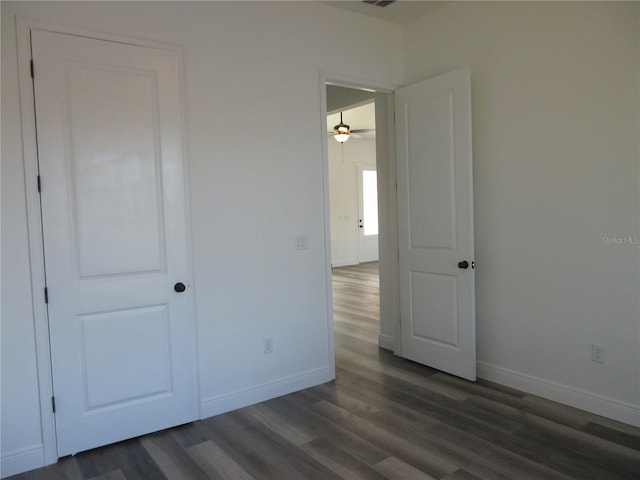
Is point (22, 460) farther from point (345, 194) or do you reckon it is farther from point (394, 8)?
point (345, 194)

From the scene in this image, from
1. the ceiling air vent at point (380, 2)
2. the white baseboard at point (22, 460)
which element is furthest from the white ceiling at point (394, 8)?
the white baseboard at point (22, 460)

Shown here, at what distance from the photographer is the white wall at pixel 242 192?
2.54 metres

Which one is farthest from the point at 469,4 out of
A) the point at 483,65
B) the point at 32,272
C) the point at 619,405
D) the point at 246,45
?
the point at 32,272

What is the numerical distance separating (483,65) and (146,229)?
279 cm

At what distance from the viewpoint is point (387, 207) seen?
4414 mm

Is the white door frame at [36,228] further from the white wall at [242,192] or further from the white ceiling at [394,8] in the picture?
the white ceiling at [394,8]

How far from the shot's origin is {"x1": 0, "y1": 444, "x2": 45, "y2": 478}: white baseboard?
2.50 metres

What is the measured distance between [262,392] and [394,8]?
10.6 ft

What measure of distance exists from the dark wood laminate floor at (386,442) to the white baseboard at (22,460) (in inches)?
1.8

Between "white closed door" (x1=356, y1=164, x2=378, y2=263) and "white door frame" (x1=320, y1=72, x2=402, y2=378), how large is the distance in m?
6.91

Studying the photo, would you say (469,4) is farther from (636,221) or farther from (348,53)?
(636,221)

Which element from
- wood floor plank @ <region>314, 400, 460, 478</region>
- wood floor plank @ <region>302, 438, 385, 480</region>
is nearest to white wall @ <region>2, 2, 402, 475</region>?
wood floor plank @ <region>314, 400, 460, 478</region>

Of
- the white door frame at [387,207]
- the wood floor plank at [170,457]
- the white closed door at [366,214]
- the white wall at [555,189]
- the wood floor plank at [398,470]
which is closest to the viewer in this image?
the wood floor plank at [398,470]

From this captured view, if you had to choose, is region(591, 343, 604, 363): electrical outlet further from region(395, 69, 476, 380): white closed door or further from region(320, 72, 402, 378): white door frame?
region(320, 72, 402, 378): white door frame
